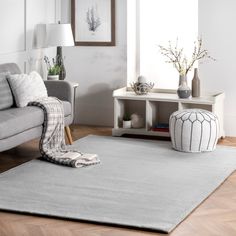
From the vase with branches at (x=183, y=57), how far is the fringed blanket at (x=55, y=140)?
1.40m

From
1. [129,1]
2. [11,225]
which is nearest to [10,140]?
[11,225]

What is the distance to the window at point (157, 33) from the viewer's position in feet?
23.0

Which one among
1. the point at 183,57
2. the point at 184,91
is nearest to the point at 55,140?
the point at 184,91

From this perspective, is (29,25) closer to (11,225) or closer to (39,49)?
(39,49)

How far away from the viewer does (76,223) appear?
4.03 m

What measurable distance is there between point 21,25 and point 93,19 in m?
0.90

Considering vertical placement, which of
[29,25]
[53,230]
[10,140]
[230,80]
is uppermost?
[29,25]

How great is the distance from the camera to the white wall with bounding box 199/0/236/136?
6609 mm

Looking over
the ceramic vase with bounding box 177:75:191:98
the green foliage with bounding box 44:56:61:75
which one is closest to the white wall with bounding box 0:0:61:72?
the green foliage with bounding box 44:56:61:75

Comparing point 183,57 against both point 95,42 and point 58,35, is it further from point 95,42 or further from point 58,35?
point 58,35

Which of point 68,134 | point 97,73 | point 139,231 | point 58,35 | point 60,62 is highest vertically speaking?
point 58,35

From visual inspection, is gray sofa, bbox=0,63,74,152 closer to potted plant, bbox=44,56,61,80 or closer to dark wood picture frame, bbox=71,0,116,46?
potted plant, bbox=44,56,61,80

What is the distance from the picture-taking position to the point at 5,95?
19.0 feet

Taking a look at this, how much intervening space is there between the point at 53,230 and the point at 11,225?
292 millimetres
